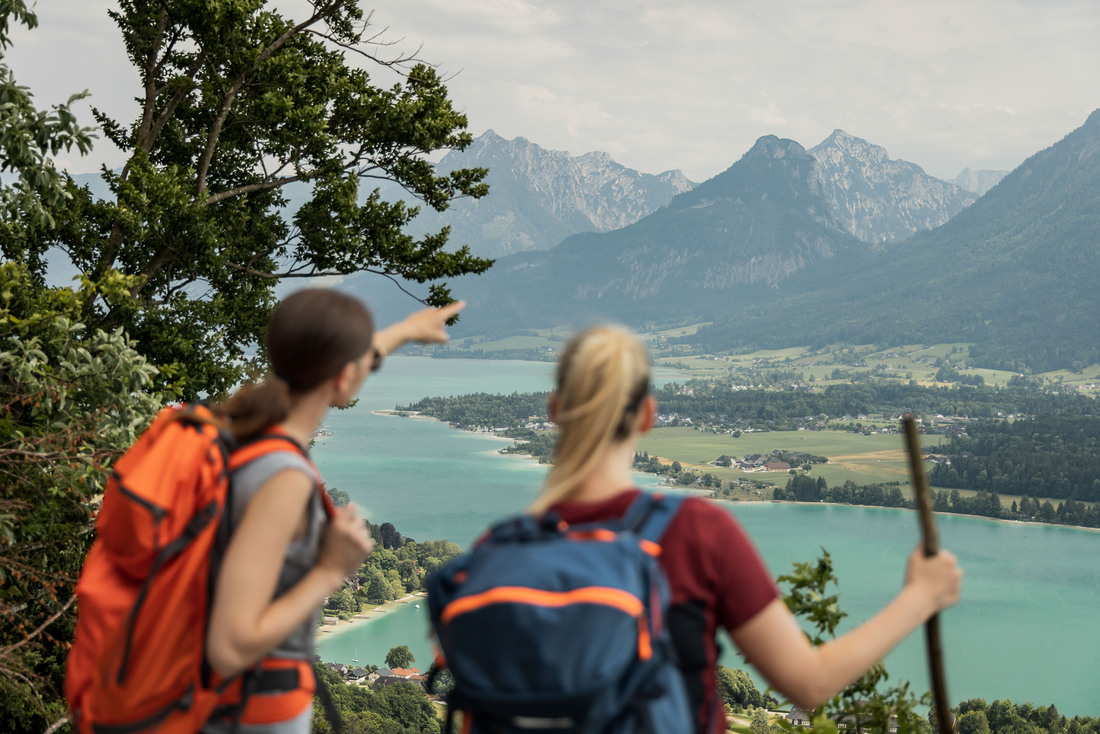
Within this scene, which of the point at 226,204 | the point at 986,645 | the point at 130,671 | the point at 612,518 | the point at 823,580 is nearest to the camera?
the point at 612,518

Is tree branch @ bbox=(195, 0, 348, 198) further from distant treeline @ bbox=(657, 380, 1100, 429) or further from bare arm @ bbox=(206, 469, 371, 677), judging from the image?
distant treeline @ bbox=(657, 380, 1100, 429)

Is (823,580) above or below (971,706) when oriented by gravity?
above

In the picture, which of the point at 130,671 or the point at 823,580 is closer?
the point at 130,671

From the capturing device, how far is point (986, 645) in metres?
42.3

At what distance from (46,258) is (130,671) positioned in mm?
9552

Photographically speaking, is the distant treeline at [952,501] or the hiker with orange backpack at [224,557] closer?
the hiker with orange backpack at [224,557]

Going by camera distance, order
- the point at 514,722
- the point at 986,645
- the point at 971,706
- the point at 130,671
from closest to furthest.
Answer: the point at 514,722
the point at 130,671
the point at 971,706
the point at 986,645

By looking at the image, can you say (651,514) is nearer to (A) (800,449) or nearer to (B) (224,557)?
(B) (224,557)

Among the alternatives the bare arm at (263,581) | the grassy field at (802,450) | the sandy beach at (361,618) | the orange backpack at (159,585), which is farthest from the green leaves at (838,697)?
the grassy field at (802,450)

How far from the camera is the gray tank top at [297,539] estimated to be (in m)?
1.35

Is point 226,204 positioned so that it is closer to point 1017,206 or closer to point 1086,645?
point 1086,645

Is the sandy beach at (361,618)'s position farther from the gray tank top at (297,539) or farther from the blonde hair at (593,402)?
the blonde hair at (593,402)

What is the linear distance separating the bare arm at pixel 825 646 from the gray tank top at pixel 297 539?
63 cm

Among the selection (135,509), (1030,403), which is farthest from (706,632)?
(1030,403)
